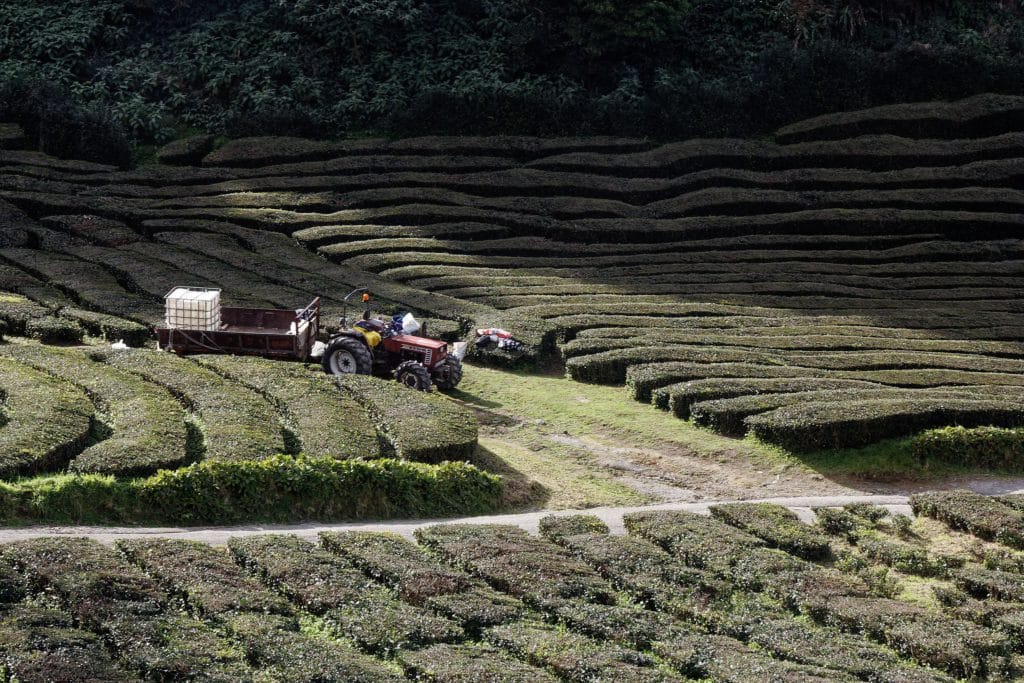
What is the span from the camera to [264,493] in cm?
1791

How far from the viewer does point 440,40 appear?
4978cm

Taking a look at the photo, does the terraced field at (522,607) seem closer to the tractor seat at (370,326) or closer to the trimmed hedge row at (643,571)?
the trimmed hedge row at (643,571)

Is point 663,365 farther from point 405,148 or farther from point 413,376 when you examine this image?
point 405,148

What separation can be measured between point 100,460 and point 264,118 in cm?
2935

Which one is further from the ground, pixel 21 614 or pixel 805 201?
pixel 805 201

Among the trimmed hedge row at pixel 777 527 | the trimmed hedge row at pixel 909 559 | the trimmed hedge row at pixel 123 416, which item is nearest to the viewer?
the trimmed hedge row at pixel 909 559

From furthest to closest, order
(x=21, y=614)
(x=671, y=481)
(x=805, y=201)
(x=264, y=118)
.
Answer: (x=264, y=118) → (x=805, y=201) → (x=671, y=481) → (x=21, y=614)

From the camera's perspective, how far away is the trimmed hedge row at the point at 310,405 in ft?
63.4

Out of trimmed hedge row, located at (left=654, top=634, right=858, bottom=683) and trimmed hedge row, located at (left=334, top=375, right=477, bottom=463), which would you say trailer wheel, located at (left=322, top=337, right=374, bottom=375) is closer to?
trimmed hedge row, located at (left=334, top=375, right=477, bottom=463)

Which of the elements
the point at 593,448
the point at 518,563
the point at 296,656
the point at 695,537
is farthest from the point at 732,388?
the point at 296,656

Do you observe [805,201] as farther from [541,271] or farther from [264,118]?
[264,118]

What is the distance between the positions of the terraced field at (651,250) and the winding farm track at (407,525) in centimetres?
189

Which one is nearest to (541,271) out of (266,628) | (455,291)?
(455,291)

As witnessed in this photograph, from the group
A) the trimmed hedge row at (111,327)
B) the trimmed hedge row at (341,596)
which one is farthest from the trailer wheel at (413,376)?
the trimmed hedge row at (341,596)
